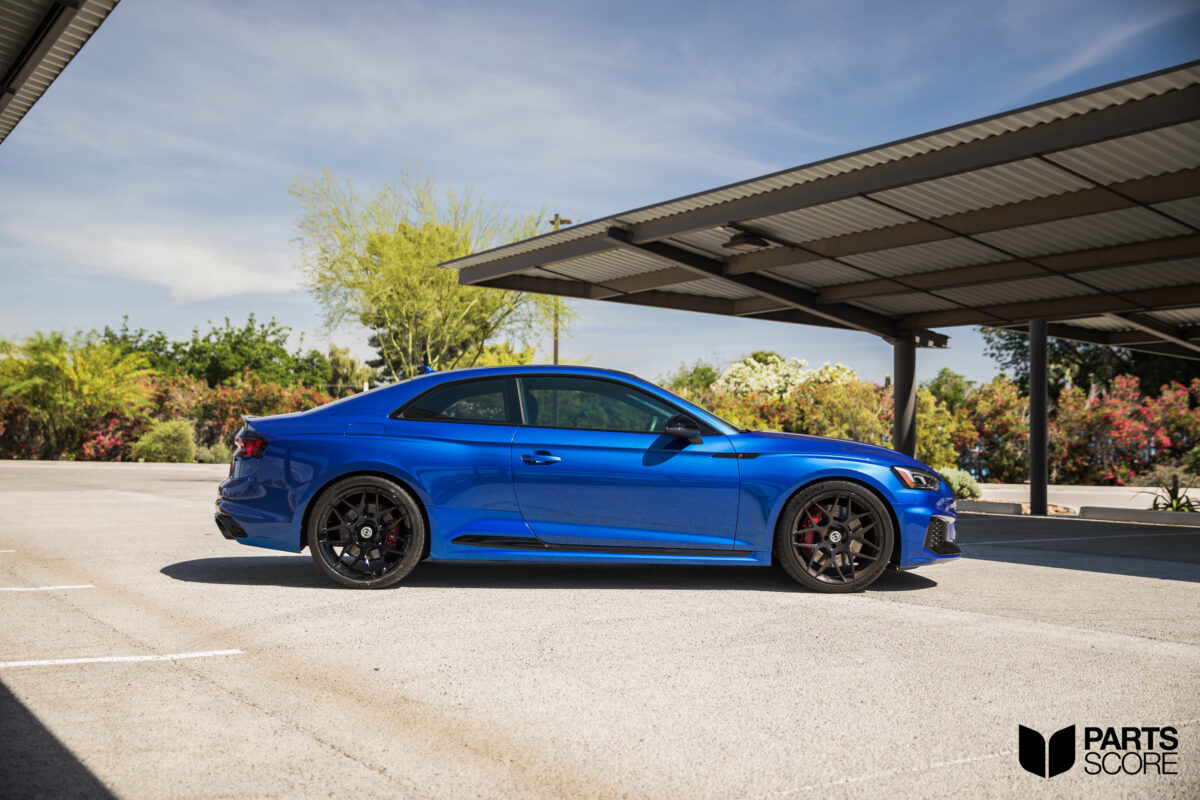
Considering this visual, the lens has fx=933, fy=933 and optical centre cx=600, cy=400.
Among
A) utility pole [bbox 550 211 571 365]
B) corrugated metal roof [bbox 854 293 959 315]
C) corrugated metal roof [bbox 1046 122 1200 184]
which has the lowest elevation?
corrugated metal roof [bbox 854 293 959 315]

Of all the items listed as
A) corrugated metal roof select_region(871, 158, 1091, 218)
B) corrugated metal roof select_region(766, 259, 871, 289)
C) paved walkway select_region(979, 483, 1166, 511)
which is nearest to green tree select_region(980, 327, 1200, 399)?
paved walkway select_region(979, 483, 1166, 511)

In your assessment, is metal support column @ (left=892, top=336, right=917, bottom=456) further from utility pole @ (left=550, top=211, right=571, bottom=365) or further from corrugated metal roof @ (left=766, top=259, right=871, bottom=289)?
utility pole @ (left=550, top=211, right=571, bottom=365)

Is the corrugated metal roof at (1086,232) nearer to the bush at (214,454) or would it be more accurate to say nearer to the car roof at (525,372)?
the car roof at (525,372)

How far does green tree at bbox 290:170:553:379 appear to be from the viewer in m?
29.2

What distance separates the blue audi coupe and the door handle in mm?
11

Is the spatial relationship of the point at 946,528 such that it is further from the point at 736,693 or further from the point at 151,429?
the point at 151,429

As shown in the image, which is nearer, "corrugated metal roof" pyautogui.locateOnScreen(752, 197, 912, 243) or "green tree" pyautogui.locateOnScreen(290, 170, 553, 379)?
"corrugated metal roof" pyautogui.locateOnScreen(752, 197, 912, 243)

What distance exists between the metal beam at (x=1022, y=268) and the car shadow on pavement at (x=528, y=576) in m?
6.61

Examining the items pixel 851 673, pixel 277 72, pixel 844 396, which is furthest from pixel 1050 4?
pixel 851 673

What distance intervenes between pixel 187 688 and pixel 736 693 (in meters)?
2.28

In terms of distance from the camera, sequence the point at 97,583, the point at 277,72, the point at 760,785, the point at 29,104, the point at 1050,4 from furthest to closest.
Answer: the point at 1050,4 < the point at 277,72 < the point at 29,104 < the point at 97,583 < the point at 760,785

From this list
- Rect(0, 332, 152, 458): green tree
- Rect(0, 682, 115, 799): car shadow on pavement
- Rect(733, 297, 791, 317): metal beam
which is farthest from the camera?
Rect(0, 332, 152, 458): green tree

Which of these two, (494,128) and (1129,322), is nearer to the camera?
(1129,322)

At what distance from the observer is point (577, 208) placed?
103 ft
